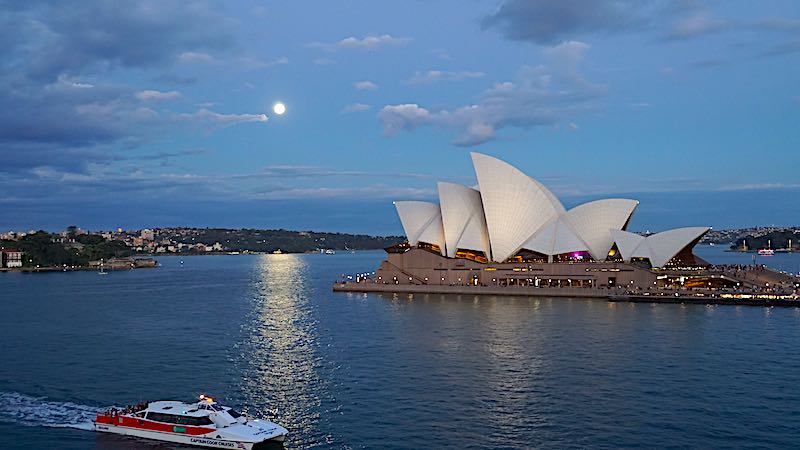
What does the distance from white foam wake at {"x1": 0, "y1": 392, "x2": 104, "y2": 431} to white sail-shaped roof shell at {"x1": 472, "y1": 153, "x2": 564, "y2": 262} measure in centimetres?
4502

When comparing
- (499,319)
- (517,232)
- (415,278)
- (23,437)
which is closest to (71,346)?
(23,437)

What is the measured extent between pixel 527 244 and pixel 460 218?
23.4 feet

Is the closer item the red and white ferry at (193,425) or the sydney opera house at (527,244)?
the red and white ferry at (193,425)

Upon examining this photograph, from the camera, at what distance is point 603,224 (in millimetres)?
64375

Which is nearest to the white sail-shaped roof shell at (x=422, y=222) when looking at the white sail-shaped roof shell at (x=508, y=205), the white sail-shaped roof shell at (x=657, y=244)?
the white sail-shaped roof shell at (x=508, y=205)

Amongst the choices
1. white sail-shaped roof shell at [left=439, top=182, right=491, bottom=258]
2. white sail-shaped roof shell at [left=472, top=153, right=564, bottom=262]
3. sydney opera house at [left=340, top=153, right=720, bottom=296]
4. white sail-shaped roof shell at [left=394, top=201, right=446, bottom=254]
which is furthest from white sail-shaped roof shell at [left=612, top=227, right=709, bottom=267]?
white sail-shaped roof shell at [left=394, top=201, right=446, bottom=254]

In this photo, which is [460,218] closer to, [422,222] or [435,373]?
[422,222]

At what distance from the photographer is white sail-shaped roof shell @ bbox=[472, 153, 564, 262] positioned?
62.7 metres

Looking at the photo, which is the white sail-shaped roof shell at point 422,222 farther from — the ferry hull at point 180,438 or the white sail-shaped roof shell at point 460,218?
the ferry hull at point 180,438

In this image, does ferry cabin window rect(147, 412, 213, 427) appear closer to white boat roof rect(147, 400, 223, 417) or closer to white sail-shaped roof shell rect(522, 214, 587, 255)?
white boat roof rect(147, 400, 223, 417)

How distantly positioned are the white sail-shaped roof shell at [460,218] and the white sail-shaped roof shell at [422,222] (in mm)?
1754

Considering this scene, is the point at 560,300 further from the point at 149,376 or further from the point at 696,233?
the point at 149,376

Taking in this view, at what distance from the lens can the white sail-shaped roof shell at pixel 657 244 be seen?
5995cm

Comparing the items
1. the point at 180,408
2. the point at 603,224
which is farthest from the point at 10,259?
the point at 180,408
